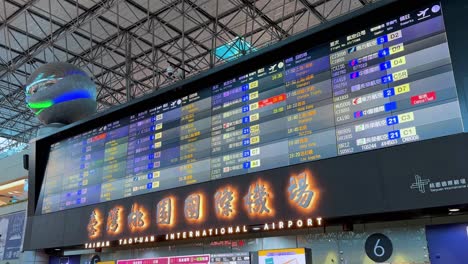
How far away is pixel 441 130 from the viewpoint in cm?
507

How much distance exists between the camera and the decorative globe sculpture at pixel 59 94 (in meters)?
10.4

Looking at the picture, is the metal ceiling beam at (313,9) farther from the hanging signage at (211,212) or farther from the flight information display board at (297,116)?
the hanging signage at (211,212)

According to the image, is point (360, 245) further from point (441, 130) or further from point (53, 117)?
point (53, 117)

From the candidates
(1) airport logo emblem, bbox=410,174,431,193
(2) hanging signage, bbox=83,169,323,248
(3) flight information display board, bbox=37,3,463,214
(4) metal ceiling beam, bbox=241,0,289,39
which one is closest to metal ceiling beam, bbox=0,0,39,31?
(4) metal ceiling beam, bbox=241,0,289,39

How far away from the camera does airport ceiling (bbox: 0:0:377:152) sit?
55.8ft

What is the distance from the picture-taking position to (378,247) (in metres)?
5.81

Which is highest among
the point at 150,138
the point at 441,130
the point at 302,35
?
the point at 302,35

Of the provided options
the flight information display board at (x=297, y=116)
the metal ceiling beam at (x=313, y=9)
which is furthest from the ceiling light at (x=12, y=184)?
the metal ceiling beam at (x=313, y=9)

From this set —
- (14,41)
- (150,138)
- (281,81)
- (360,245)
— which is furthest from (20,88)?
(360,245)

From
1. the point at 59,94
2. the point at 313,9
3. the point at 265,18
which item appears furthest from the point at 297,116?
the point at 265,18

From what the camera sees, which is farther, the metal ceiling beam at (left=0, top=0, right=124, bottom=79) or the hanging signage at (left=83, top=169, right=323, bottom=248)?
the metal ceiling beam at (left=0, top=0, right=124, bottom=79)

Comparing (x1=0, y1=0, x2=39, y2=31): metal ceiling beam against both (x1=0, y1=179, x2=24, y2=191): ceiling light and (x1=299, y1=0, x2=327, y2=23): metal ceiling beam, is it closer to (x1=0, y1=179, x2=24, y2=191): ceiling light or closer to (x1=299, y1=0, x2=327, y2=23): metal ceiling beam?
(x1=0, y1=179, x2=24, y2=191): ceiling light

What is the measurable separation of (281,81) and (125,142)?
3522 mm

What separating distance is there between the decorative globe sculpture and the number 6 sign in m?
7.43
